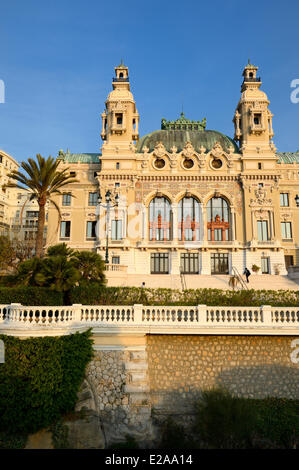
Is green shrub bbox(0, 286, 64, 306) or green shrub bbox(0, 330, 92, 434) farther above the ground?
green shrub bbox(0, 286, 64, 306)

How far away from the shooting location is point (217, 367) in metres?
13.5

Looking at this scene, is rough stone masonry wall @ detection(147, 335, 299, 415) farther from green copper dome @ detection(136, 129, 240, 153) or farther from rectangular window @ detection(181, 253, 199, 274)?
green copper dome @ detection(136, 129, 240, 153)

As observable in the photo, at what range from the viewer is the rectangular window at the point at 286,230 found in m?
45.3

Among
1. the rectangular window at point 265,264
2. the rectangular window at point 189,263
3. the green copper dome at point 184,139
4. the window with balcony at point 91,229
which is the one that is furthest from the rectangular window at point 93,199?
the rectangular window at point 265,264

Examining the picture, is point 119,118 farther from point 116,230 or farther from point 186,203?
point 116,230

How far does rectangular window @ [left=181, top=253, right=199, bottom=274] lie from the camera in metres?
42.2

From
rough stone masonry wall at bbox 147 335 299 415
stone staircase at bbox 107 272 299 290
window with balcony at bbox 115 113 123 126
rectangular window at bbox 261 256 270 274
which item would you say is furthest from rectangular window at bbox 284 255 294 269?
rough stone masonry wall at bbox 147 335 299 415

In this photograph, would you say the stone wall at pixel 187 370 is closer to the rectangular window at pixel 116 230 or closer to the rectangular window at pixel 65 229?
the rectangular window at pixel 116 230

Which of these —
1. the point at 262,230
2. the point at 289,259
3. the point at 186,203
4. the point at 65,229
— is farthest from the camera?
the point at 65,229

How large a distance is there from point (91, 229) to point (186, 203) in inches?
504

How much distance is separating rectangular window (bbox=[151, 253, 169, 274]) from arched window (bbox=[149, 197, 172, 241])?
2.07 meters

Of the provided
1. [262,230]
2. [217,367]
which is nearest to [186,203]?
[262,230]

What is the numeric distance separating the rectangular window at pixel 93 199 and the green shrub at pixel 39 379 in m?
34.1
